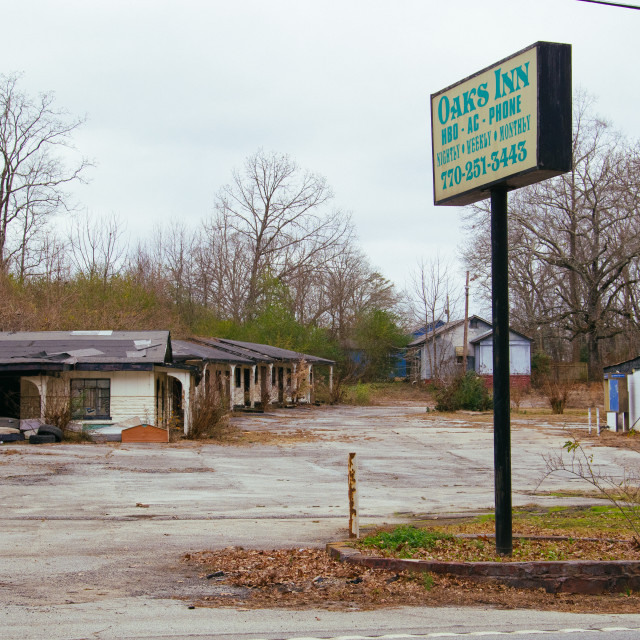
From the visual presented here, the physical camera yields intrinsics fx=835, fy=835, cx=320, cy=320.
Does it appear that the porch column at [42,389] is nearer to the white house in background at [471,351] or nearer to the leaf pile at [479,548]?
the leaf pile at [479,548]

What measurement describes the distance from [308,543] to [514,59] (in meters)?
5.84

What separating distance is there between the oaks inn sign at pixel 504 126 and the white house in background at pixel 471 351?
53.9 metres

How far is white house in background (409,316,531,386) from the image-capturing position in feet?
209

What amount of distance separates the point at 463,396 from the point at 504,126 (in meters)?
36.2

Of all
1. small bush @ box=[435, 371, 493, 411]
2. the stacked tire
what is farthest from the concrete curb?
small bush @ box=[435, 371, 493, 411]

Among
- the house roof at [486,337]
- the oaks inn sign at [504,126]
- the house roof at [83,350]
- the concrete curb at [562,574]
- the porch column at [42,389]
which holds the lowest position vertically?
the concrete curb at [562,574]

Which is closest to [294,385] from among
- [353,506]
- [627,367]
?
[627,367]

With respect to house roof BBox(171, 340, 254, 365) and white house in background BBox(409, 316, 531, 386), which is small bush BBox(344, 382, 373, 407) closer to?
white house in background BBox(409, 316, 531, 386)

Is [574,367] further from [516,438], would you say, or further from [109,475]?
[109,475]

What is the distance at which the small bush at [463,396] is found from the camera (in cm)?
4388

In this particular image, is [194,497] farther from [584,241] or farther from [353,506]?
[584,241]

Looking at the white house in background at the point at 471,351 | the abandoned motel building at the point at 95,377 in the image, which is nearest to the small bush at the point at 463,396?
the abandoned motel building at the point at 95,377

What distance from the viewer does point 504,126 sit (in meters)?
8.59

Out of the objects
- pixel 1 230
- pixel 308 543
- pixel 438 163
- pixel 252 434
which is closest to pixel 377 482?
pixel 308 543
